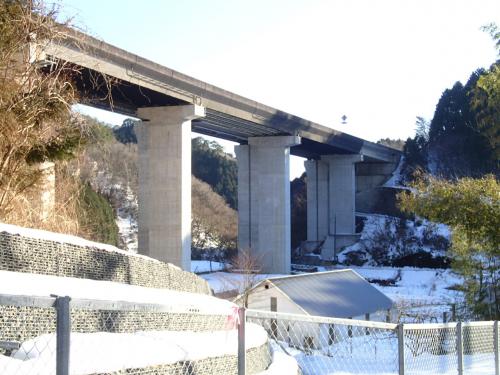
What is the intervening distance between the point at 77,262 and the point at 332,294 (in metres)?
24.3

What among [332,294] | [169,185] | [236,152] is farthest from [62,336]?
[236,152]

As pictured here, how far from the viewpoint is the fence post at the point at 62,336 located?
3.79 metres

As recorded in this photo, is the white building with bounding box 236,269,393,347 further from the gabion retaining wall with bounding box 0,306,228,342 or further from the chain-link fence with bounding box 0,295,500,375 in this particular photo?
the gabion retaining wall with bounding box 0,306,228,342

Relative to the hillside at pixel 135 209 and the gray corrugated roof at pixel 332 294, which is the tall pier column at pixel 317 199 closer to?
the hillside at pixel 135 209

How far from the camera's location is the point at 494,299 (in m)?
22.4

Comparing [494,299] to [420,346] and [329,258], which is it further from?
[329,258]


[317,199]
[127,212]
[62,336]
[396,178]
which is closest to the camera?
[62,336]

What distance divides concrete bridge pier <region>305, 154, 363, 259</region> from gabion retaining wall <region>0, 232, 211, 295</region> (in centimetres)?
6002

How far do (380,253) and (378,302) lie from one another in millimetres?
36015

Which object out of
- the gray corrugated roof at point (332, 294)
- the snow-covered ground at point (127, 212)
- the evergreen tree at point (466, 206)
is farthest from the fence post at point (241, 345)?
the snow-covered ground at point (127, 212)

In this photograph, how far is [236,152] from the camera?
56594 millimetres

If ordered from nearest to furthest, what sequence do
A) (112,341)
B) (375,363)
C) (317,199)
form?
(112,341) → (375,363) → (317,199)

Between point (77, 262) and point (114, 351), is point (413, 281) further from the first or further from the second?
point (114, 351)

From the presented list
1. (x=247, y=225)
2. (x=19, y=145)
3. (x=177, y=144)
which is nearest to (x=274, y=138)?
(x=247, y=225)
